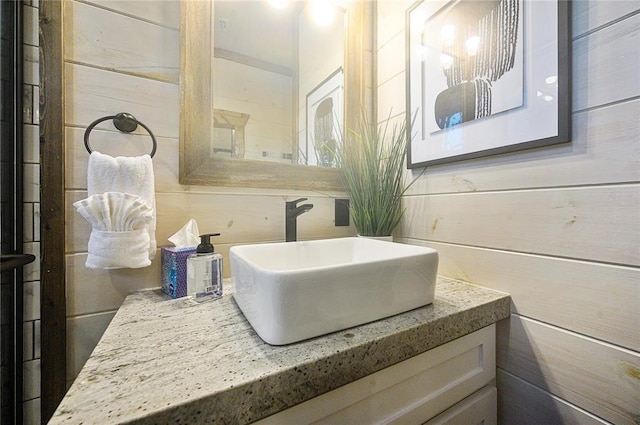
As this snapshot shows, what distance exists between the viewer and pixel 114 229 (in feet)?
2.06

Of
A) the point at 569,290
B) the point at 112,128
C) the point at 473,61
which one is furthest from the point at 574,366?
the point at 112,128

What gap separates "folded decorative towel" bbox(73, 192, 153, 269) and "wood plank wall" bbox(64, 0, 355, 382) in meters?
0.15

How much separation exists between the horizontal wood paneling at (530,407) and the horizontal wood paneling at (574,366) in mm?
16

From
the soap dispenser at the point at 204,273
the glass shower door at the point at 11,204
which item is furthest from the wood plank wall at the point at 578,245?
the glass shower door at the point at 11,204

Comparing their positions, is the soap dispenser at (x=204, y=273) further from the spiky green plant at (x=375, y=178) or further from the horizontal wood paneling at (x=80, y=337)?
the spiky green plant at (x=375, y=178)

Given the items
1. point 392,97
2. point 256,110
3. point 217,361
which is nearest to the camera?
point 217,361

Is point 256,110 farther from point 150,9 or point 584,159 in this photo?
point 584,159

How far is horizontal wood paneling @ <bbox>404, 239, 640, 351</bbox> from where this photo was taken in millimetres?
539

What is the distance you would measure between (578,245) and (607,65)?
384mm

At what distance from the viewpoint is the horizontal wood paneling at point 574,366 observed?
21.3 inches

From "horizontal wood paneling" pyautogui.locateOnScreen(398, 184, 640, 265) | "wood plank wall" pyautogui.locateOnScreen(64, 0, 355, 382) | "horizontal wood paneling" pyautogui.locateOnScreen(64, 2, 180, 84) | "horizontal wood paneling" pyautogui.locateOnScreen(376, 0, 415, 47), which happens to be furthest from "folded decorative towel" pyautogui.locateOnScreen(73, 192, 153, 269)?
"horizontal wood paneling" pyautogui.locateOnScreen(376, 0, 415, 47)

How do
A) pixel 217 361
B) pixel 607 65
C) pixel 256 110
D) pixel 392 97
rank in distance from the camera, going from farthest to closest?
pixel 392 97, pixel 256 110, pixel 607 65, pixel 217 361

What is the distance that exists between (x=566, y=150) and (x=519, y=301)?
391 millimetres

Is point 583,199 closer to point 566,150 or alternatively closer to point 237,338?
point 566,150
